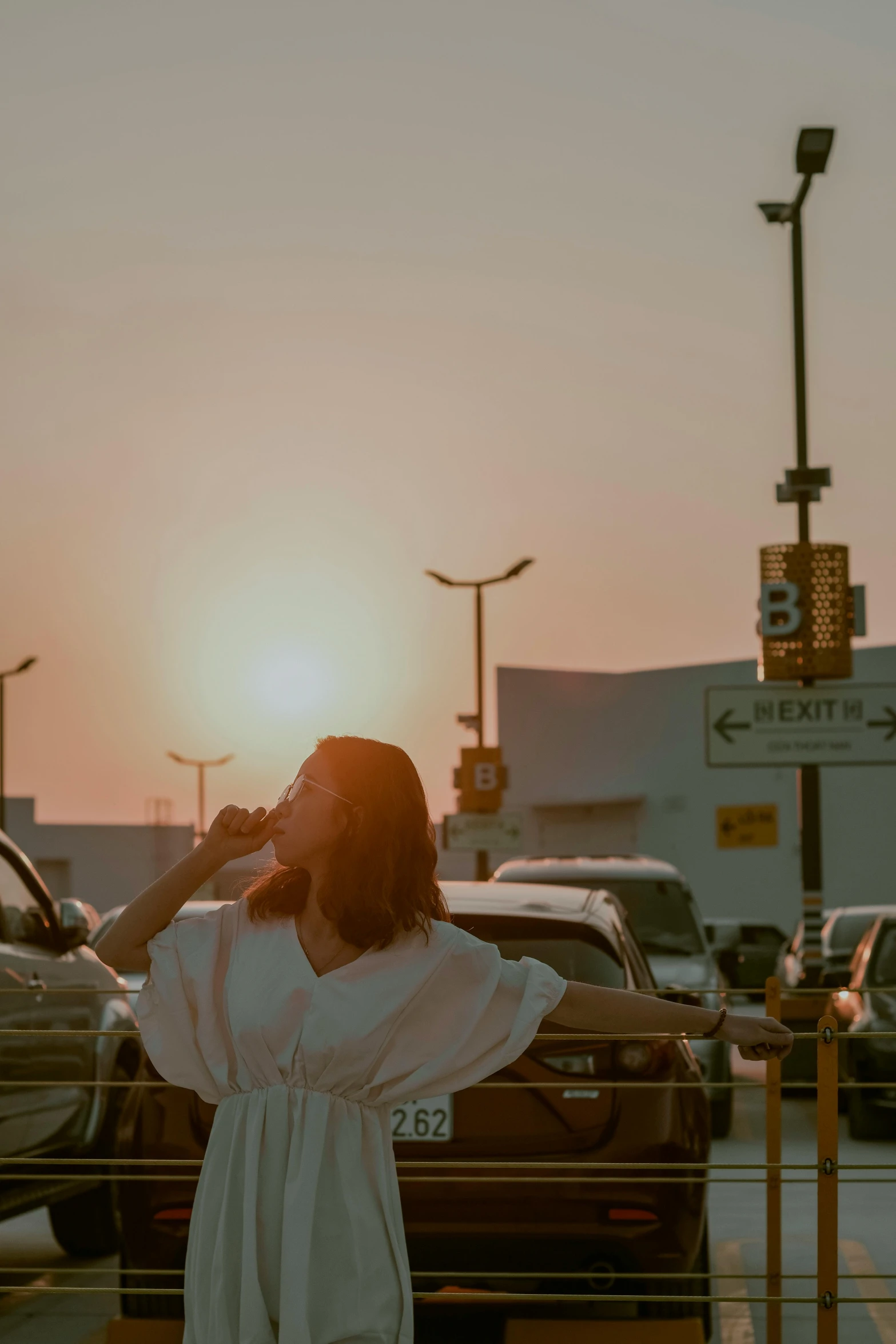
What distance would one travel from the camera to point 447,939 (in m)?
3.14

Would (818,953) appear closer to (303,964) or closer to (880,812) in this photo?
(303,964)

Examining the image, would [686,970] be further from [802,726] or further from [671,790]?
[671,790]

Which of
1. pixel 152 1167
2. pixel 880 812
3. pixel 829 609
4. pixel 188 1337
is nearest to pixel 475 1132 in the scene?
pixel 152 1167

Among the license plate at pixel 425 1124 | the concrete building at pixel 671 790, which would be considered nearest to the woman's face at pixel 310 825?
the license plate at pixel 425 1124

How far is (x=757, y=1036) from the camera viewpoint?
3.42 m

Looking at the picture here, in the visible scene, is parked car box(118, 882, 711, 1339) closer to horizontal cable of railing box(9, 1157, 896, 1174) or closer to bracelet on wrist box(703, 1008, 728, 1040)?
horizontal cable of railing box(9, 1157, 896, 1174)

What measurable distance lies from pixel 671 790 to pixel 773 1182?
142ft

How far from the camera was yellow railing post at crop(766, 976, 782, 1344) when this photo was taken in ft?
16.8

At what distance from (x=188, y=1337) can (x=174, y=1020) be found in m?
0.51

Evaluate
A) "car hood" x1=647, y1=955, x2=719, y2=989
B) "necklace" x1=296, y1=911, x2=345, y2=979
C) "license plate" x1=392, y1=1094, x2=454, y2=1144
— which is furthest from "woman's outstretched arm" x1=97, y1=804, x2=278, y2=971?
"car hood" x1=647, y1=955, x2=719, y2=989

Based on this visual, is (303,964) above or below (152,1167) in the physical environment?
above

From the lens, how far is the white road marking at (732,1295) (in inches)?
266

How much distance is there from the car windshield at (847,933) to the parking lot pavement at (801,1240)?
16.4ft

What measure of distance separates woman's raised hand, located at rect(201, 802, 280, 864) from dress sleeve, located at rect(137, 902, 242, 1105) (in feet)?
0.35
